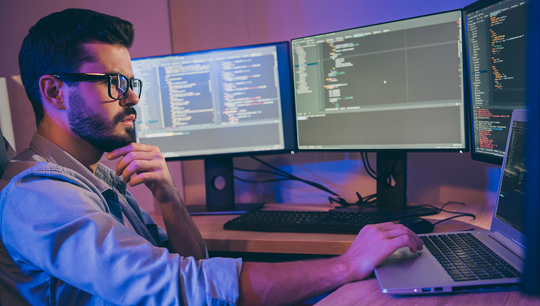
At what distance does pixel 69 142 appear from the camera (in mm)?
917

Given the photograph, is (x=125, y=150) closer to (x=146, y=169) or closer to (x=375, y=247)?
Result: (x=146, y=169)

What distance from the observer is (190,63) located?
141 centimetres

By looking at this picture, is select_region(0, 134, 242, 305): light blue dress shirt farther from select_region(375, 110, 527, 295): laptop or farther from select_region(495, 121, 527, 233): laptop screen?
select_region(495, 121, 527, 233): laptop screen

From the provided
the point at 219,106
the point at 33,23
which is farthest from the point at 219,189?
the point at 33,23

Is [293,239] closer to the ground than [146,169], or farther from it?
closer to the ground

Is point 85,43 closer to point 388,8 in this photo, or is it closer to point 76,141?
point 76,141

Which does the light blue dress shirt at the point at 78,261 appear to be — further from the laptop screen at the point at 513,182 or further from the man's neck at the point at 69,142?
the laptop screen at the point at 513,182

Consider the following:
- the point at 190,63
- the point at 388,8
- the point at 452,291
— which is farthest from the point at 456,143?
the point at 190,63

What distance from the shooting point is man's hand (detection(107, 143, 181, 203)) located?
38.3 inches

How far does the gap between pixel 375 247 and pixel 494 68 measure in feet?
2.20

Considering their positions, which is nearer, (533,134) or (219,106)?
(533,134)

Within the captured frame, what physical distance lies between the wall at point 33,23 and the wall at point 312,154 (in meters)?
0.07

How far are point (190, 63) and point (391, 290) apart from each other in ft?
3.64

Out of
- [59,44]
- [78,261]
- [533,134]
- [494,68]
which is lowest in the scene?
[78,261]
